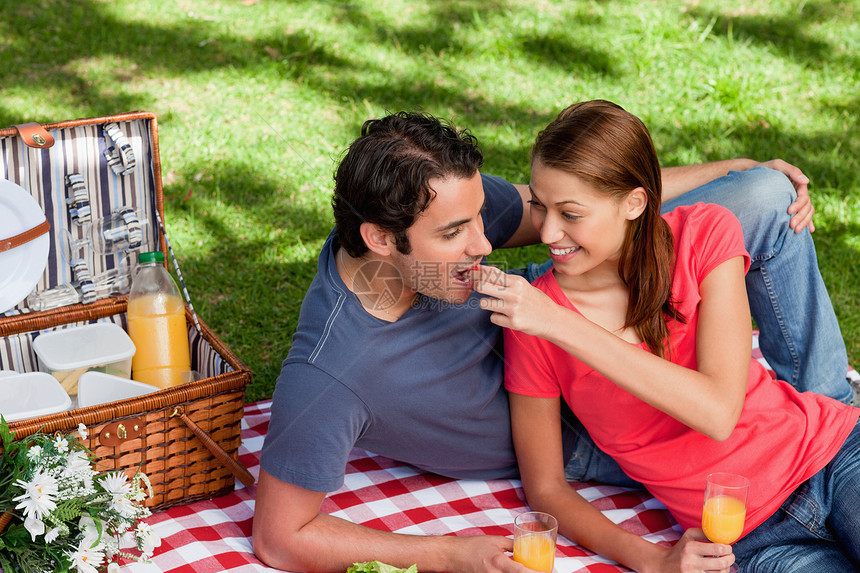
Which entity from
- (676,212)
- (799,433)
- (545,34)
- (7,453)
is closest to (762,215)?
(676,212)

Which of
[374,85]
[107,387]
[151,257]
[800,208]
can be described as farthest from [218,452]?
[374,85]

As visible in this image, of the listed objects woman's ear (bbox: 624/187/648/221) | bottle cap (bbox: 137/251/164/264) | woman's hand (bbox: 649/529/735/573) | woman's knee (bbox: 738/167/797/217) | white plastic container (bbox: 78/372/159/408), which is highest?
woman's ear (bbox: 624/187/648/221)

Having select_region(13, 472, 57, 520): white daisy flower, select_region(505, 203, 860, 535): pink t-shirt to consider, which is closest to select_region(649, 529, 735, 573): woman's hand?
select_region(505, 203, 860, 535): pink t-shirt

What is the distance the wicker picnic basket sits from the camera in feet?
7.89

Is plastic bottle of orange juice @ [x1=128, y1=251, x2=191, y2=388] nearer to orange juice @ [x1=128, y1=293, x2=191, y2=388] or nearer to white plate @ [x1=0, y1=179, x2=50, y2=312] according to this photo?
orange juice @ [x1=128, y1=293, x2=191, y2=388]

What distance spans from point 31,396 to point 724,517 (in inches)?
77.6

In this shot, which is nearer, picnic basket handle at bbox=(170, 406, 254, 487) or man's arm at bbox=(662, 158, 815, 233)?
picnic basket handle at bbox=(170, 406, 254, 487)

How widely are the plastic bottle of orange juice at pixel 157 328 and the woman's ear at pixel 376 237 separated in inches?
37.0

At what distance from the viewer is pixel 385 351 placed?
226 centimetres

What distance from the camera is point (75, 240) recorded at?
295 cm

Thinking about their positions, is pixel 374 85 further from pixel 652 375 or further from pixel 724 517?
pixel 724 517

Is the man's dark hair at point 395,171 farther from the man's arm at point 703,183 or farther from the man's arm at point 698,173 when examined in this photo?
the man's arm at point 698,173

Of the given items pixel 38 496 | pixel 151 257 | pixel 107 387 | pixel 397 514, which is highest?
pixel 151 257

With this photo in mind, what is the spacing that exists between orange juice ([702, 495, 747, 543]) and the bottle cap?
6.01 ft
